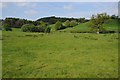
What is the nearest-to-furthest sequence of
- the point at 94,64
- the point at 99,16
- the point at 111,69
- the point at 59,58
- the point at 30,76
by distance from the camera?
1. the point at 30,76
2. the point at 111,69
3. the point at 94,64
4. the point at 59,58
5. the point at 99,16

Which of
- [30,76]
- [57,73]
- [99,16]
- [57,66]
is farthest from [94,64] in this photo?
[99,16]

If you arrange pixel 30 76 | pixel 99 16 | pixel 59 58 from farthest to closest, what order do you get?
pixel 99 16
pixel 59 58
pixel 30 76

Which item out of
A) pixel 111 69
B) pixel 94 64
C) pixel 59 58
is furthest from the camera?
pixel 59 58

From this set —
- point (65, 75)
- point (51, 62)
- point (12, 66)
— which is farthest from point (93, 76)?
point (12, 66)

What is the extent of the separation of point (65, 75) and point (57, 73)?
2.02 ft

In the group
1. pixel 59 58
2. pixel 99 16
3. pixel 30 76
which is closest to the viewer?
pixel 30 76

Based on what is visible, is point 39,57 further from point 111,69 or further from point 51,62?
point 111,69

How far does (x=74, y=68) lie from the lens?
45.4ft

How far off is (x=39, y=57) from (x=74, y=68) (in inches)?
166

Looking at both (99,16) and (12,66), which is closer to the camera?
(12,66)

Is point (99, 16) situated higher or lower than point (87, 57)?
higher

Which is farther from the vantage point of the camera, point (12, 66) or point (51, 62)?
point (51, 62)

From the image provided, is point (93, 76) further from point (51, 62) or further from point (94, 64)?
point (51, 62)

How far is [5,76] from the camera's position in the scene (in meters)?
12.0
